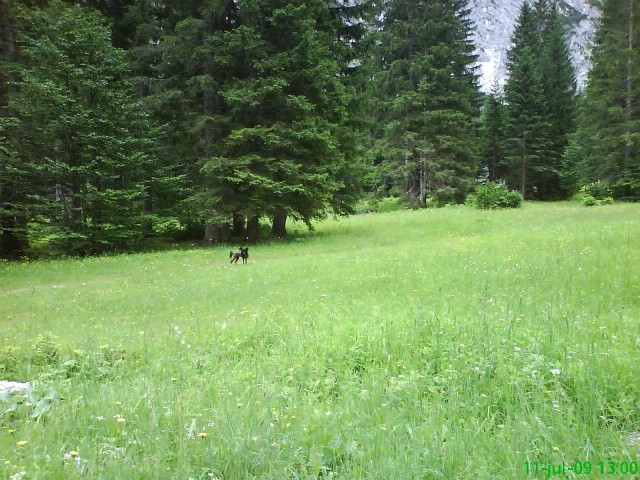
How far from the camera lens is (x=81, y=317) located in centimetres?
835

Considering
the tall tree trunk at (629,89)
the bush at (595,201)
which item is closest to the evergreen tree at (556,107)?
the tall tree trunk at (629,89)

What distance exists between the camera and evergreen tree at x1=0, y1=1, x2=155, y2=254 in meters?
17.6

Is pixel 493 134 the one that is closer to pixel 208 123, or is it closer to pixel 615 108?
pixel 615 108

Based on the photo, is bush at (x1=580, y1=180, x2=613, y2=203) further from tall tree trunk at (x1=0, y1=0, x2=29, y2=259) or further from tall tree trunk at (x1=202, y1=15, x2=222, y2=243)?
tall tree trunk at (x1=0, y1=0, x2=29, y2=259)

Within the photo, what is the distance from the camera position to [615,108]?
95.6ft

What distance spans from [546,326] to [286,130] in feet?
49.1

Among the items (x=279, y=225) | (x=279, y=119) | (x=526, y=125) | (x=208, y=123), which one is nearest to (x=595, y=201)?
(x=526, y=125)

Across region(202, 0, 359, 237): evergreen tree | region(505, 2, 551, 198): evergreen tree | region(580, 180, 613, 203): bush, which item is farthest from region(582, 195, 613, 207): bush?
region(202, 0, 359, 237): evergreen tree

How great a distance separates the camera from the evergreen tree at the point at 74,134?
1762cm

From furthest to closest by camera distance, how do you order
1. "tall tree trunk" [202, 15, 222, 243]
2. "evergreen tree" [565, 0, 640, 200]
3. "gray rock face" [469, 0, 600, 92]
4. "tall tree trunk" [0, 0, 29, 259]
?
"gray rock face" [469, 0, 600, 92], "evergreen tree" [565, 0, 640, 200], "tall tree trunk" [202, 15, 222, 243], "tall tree trunk" [0, 0, 29, 259]

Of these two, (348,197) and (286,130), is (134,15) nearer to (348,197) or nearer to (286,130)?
(286,130)

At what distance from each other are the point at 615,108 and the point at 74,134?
33.6 metres

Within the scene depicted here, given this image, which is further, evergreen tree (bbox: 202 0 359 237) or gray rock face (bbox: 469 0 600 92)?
gray rock face (bbox: 469 0 600 92)

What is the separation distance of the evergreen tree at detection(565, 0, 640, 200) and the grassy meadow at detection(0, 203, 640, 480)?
1021 inches
